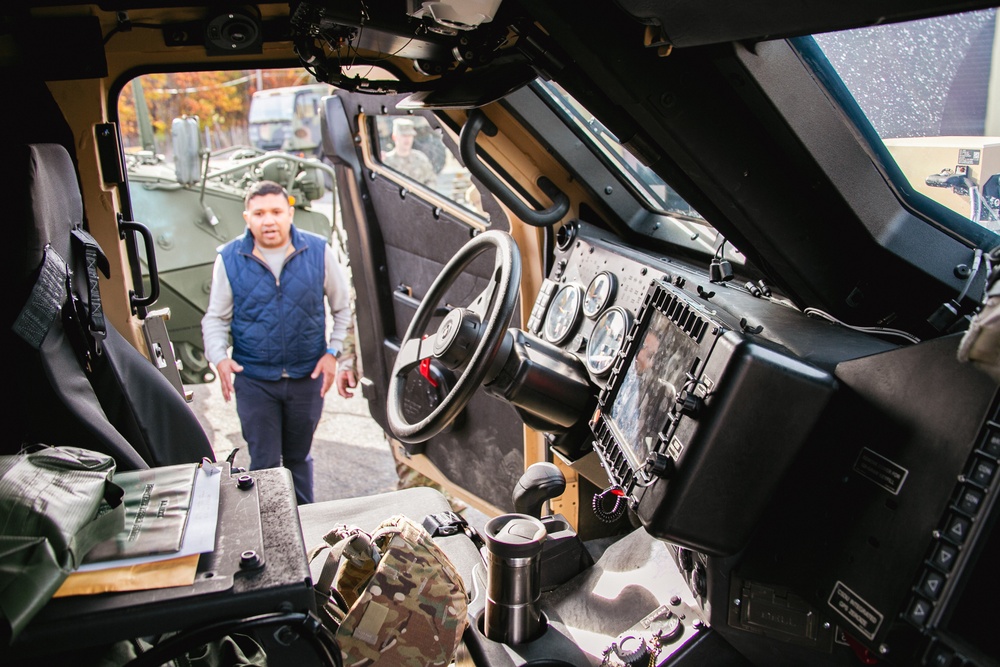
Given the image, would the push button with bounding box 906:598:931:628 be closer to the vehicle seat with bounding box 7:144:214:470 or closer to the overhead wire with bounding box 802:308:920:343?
the overhead wire with bounding box 802:308:920:343

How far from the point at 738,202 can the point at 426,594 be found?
1.01 metres

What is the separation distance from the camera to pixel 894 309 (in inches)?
66.2

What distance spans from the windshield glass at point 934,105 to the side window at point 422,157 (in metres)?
2.49

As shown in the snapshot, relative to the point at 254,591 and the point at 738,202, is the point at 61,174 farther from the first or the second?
the point at 738,202

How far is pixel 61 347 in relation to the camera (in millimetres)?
1584

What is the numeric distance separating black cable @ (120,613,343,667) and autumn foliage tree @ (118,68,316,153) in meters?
21.1

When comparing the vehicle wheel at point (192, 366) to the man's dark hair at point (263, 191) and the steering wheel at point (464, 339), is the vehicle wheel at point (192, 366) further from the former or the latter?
the steering wheel at point (464, 339)

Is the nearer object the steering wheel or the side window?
the steering wheel

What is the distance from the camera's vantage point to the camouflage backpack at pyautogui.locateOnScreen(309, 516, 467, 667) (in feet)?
4.97

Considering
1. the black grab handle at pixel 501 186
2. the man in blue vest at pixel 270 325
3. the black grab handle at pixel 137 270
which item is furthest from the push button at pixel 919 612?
the man in blue vest at pixel 270 325

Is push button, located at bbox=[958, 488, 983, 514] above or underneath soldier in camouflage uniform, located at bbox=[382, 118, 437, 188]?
underneath

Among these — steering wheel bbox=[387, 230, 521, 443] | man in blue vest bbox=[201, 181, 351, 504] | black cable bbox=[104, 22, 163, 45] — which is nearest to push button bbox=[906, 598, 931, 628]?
steering wheel bbox=[387, 230, 521, 443]

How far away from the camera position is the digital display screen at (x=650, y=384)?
5.42 ft

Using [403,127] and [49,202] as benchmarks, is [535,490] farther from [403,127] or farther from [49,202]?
[403,127]
